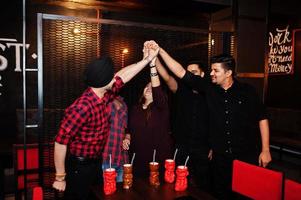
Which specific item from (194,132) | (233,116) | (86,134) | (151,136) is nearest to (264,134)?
(233,116)

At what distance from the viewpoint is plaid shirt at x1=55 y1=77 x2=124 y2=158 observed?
202 centimetres

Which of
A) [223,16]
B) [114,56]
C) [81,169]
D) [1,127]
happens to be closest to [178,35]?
[114,56]

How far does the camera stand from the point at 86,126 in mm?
2121

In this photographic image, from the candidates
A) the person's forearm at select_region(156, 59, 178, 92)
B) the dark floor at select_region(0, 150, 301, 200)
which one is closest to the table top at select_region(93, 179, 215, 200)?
the person's forearm at select_region(156, 59, 178, 92)

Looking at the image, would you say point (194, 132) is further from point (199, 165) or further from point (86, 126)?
point (86, 126)

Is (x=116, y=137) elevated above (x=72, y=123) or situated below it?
below

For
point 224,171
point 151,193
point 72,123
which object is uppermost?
point 72,123

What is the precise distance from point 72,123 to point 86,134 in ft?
0.54

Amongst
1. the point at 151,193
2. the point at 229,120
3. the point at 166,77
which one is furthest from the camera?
the point at 166,77

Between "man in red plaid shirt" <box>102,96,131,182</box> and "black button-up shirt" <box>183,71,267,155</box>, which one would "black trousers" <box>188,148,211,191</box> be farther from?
"man in red plaid shirt" <box>102,96,131,182</box>

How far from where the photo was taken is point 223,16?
5.45 meters

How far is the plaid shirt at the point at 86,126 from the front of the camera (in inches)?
79.7

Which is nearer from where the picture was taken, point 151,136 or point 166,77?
point 151,136

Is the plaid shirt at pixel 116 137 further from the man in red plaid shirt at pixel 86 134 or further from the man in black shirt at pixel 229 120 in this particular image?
the man in black shirt at pixel 229 120
